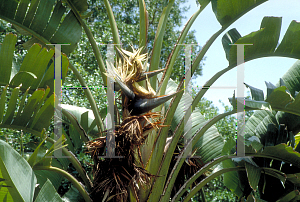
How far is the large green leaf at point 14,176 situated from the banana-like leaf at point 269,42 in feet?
4.68

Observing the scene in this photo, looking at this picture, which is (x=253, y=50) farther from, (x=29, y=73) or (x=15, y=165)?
(x=15, y=165)

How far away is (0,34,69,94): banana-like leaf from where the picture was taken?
1.49 metres

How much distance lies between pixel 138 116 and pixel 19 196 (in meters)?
0.71

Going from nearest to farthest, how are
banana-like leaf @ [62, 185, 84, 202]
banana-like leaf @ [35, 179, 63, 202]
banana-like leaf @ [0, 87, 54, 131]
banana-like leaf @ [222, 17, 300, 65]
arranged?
banana-like leaf @ [35, 179, 63, 202], banana-like leaf @ [0, 87, 54, 131], banana-like leaf @ [222, 17, 300, 65], banana-like leaf @ [62, 185, 84, 202]

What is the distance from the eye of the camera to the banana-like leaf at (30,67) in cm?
149

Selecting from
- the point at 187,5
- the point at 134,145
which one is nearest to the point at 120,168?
the point at 134,145

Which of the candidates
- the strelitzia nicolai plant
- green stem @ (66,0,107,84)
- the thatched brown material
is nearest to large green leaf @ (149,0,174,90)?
the strelitzia nicolai plant

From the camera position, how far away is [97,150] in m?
1.61

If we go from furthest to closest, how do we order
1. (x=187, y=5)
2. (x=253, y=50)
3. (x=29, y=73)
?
(x=187, y=5)
(x=253, y=50)
(x=29, y=73)

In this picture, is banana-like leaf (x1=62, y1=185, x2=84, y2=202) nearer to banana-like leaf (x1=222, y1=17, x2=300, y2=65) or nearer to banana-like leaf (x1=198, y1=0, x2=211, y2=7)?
banana-like leaf (x1=222, y1=17, x2=300, y2=65)

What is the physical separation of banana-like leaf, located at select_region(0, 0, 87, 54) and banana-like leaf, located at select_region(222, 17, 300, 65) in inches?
46.9

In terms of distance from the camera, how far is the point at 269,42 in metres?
1.86

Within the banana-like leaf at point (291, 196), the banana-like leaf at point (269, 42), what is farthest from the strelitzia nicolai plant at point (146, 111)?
the banana-like leaf at point (291, 196)
